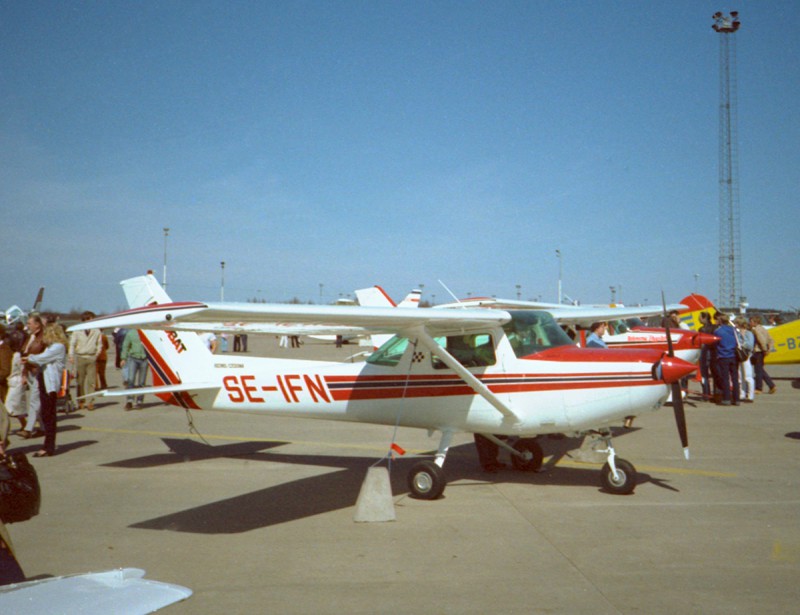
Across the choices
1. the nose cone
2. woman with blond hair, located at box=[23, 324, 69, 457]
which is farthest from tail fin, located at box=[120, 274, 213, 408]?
the nose cone

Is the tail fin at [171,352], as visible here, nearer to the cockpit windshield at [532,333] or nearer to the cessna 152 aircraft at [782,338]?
the cockpit windshield at [532,333]

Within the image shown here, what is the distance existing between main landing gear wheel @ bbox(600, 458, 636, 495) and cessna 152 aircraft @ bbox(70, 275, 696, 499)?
12 millimetres

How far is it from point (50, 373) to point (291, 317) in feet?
19.5

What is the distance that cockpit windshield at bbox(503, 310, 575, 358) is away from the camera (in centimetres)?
738

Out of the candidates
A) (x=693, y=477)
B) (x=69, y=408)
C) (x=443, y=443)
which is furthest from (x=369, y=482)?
(x=69, y=408)

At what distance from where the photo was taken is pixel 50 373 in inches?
392

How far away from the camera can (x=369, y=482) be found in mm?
6496

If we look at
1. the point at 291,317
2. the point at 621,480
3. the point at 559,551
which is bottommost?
the point at 559,551

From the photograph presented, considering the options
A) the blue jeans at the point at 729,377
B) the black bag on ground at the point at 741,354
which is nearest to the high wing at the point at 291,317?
the black bag on ground at the point at 741,354

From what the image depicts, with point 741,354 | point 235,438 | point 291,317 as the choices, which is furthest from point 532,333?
point 741,354

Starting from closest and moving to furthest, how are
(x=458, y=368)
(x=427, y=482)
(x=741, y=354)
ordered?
(x=458, y=368) < (x=427, y=482) < (x=741, y=354)

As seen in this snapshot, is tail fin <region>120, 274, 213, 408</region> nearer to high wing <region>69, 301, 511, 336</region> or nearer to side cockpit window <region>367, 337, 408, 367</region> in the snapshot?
high wing <region>69, 301, 511, 336</region>

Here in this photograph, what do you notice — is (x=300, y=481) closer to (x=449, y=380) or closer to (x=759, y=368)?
(x=449, y=380)

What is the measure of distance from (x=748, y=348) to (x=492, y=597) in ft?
46.5
